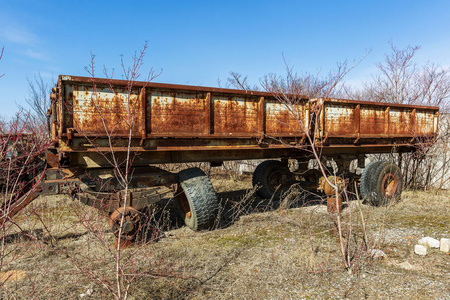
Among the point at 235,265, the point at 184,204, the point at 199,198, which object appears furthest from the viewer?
the point at 184,204

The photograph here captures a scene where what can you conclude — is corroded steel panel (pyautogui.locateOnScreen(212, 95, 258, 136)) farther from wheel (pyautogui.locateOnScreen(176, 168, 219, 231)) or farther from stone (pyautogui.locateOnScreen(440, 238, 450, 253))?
stone (pyautogui.locateOnScreen(440, 238, 450, 253))

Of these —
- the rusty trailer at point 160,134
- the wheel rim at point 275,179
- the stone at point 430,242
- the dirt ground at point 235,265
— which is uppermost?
the rusty trailer at point 160,134

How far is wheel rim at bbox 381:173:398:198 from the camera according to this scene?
6.54 metres

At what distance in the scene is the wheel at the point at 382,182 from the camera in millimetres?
6293

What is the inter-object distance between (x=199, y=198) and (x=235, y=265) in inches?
49.8

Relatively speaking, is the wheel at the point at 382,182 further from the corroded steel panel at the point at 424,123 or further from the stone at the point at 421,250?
the stone at the point at 421,250

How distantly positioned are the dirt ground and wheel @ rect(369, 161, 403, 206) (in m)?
1.15

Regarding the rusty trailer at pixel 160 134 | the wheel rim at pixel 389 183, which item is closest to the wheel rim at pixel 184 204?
the rusty trailer at pixel 160 134

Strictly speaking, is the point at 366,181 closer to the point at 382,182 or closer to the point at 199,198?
the point at 382,182

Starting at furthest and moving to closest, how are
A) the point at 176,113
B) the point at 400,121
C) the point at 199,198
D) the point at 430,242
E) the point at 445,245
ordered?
the point at 400,121 → the point at 199,198 → the point at 176,113 → the point at 430,242 → the point at 445,245

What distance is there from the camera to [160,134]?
4219 millimetres

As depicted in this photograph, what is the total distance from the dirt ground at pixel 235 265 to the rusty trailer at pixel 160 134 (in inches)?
22.5

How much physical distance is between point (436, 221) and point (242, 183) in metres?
5.97

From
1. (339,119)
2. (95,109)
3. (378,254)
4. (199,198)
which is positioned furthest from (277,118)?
(95,109)
